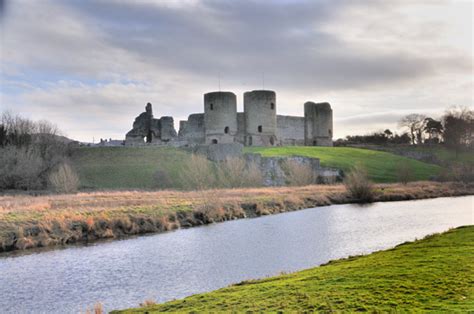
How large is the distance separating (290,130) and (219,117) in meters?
11.7

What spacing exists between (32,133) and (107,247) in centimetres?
3183

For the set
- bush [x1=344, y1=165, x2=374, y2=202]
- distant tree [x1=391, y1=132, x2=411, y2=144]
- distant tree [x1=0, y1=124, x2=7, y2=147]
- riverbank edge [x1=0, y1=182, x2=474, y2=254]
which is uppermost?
distant tree [x1=391, y1=132, x2=411, y2=144]

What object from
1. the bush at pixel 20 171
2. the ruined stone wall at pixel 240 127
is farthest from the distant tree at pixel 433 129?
the bush at pixel 20 171

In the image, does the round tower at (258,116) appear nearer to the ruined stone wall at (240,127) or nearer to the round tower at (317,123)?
the ruined stone wall at (240,127)

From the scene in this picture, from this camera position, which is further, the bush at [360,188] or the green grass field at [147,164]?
the green grass field at [147,164]

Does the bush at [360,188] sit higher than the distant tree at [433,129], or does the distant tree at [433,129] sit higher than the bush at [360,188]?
the distant tree at [433,129]

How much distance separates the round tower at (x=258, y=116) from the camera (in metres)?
56.2

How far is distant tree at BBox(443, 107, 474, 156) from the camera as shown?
70562mm

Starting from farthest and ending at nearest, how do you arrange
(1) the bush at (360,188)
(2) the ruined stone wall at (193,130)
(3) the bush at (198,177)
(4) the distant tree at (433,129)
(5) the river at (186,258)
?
1. (4) the distant tree at (433,129)
2. (2) the ruined stone wall at (193,130)
3. (3) the bush at (198,177)
4. (1) the bush at (360,188)
5. (5) the river at (186,258)

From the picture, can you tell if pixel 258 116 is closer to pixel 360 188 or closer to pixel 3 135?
pixel 360 188

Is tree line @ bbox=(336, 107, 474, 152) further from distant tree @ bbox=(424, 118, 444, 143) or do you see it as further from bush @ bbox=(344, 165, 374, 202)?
bush @ bbox=(344, 165, 374, 202)

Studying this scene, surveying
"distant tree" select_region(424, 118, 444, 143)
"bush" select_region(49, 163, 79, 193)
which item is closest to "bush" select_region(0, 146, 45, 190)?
"bush" select_region(49, 163, 79, 193)

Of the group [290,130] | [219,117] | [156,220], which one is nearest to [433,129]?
[290,130]

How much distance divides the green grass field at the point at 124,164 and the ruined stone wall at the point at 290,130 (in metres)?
15.6
